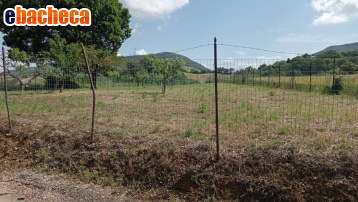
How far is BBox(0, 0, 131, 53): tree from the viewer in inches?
760

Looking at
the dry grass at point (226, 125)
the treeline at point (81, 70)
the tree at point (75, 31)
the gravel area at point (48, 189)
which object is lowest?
the gravel area at point (48, 189)

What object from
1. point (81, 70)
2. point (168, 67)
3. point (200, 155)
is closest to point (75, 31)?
point (168, 67)

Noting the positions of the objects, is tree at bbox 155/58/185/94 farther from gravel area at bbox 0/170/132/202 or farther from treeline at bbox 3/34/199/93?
gravel area at bbox 0/170/132/202

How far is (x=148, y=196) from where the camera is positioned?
151 inches

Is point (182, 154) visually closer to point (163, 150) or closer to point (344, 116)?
point (163, 150)

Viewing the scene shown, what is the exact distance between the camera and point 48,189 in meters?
4.12

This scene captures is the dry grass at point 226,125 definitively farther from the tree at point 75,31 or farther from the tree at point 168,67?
the tree at point 75,31

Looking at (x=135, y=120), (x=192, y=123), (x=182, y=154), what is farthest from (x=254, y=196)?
(x=135, y=120)

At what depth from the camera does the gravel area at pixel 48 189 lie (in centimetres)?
384

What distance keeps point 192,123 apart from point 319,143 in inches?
121

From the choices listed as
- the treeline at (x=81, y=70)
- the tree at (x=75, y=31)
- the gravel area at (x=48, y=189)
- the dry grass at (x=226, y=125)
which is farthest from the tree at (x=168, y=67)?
the tree at (x=75, y=31)

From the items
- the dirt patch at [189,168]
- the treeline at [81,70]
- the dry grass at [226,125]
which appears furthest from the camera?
the treeline at [81,70]

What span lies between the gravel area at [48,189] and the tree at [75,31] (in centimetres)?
1816

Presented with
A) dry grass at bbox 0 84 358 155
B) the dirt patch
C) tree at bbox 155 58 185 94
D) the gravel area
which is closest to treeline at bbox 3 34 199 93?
tree at bbox 155 58 185 94
